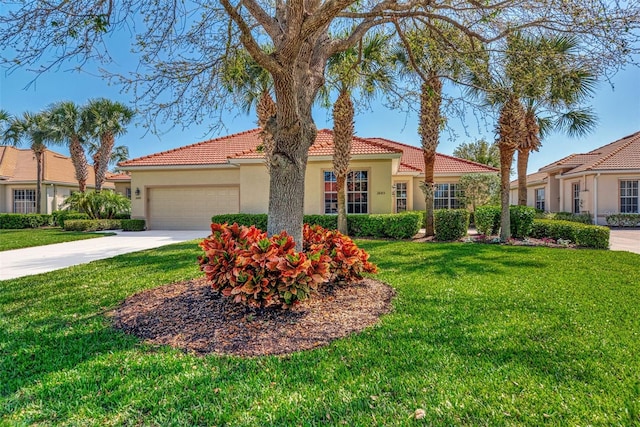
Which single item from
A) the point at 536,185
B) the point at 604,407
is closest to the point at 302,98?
the point at 604,407

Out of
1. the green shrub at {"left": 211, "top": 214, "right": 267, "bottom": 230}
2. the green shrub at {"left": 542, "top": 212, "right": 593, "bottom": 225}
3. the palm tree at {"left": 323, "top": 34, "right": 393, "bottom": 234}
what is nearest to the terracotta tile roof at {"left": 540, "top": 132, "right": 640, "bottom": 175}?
the green shrub at {"left": 542, "top": 212, "right": 593, "bottom": 225}

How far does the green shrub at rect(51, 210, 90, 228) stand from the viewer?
1973 centimetres

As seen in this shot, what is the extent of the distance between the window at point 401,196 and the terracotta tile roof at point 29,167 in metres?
25.5

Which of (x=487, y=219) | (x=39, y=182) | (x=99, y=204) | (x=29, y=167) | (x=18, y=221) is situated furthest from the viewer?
(x=29, y=167)

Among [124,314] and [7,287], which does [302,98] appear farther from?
[7,287]

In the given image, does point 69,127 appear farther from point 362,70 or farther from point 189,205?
point 362,70

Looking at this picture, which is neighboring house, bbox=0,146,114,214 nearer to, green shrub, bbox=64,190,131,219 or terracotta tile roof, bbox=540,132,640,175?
green shrub, bbox=64,190,131,219

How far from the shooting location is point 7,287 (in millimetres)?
5977

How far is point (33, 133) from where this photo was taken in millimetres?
21750

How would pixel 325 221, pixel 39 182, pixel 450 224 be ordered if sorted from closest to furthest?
pixel 450 224 → pixel 325 221 → pixel 39 182

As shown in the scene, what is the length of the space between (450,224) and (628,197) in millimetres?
15226

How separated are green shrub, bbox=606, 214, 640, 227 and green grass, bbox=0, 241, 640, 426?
58.3ft

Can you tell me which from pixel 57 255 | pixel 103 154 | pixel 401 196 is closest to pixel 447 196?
pixel 401 196

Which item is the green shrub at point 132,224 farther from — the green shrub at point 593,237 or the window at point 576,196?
the window at point 576,196
